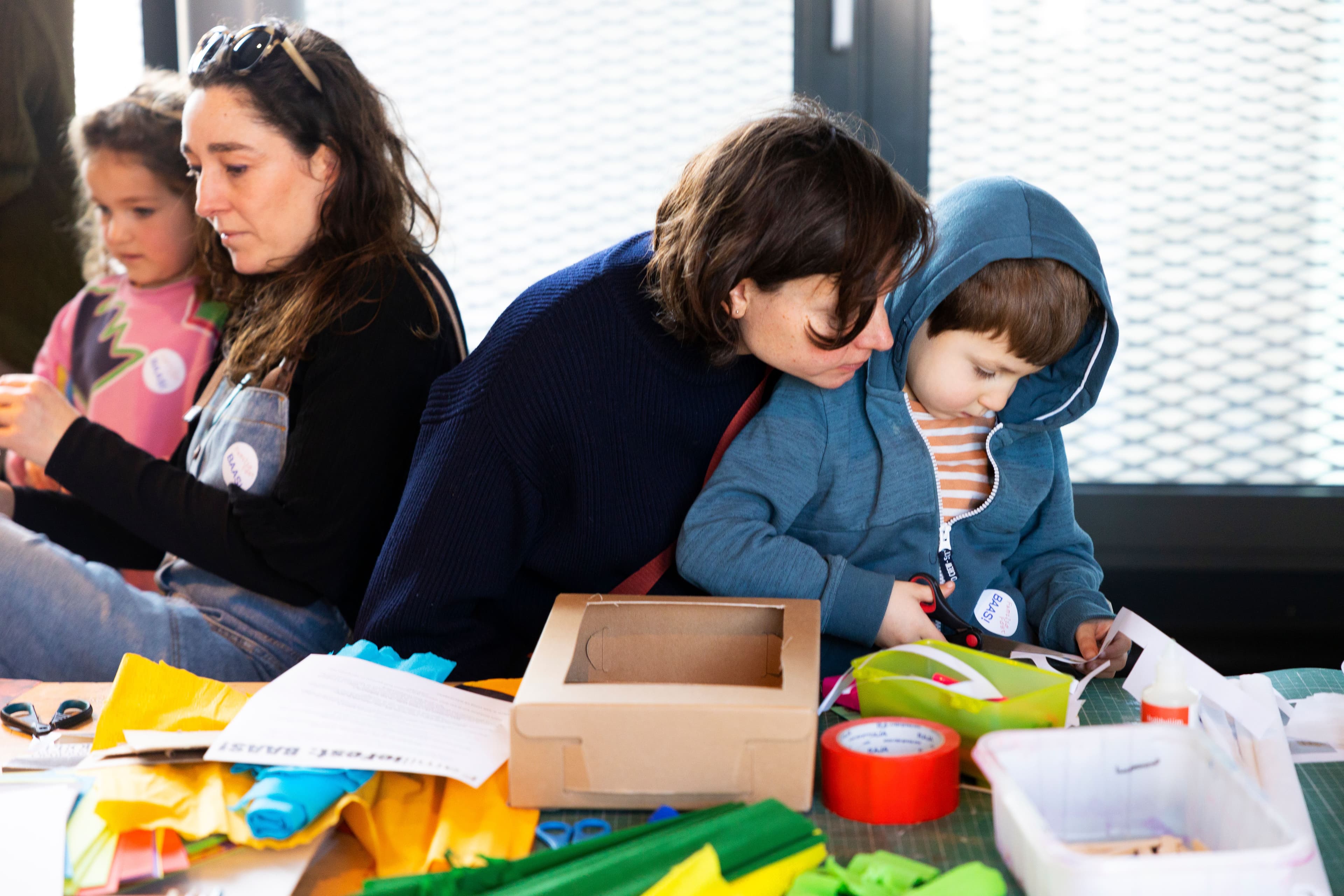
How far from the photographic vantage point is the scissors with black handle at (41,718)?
1.00 metres

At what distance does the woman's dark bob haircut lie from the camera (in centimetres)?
113

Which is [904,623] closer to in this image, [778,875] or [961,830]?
[961,830]

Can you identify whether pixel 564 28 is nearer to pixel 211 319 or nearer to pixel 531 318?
pixel 211 319

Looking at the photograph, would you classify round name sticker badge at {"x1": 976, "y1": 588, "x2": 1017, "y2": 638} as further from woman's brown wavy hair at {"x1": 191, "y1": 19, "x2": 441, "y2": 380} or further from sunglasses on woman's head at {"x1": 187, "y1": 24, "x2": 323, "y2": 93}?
sunglasses on woman's head at {"x1": 187, "y1": 24, "x2": 323, "y2": 93}

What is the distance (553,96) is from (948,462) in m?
1.11

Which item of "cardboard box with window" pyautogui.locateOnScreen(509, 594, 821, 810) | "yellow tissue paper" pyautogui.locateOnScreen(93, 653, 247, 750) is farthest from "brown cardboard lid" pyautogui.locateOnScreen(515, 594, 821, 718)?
"yellow tissue paper" pyautogui.locateOnScreen(93, 653, 247, 750)

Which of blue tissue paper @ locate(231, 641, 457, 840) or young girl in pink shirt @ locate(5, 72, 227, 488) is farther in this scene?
young girl in pink shirt @ locate(5, 72, 227, 488)

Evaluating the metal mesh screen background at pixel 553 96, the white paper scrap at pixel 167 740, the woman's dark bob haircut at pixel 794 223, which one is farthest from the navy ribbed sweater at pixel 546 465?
the metal mesh screen background at pixel 553 96

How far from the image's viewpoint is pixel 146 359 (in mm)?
1841

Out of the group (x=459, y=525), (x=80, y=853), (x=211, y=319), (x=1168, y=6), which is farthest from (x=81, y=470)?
(x=1168, y=6)

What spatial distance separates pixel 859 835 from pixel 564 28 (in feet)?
5.43

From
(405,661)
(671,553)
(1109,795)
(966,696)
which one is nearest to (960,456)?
(671,553)

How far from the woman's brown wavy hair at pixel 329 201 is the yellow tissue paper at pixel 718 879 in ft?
3.07

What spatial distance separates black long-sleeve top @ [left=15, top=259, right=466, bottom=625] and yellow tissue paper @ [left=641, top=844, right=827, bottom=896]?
0.83 m
